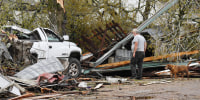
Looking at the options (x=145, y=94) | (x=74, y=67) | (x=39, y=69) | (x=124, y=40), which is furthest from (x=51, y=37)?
(x=145, y=94)

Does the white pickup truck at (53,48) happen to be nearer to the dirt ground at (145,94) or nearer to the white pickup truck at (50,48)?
the white pickup truck at (50,48)

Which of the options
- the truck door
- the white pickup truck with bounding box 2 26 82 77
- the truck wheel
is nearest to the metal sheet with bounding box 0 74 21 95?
the white pickup truck with bounding box 2 26 82 77

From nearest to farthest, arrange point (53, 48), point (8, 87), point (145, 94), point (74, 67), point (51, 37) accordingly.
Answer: point (8, 87) < point (145, 94) < point (53, 48) < point (51, 37) < point (74, 67)

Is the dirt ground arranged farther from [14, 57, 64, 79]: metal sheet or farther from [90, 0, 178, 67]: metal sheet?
[90, 0, 178, 67]: metal sheet

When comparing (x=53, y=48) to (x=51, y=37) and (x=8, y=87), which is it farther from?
(x=8, y=87)

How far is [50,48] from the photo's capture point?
1159 centimetres

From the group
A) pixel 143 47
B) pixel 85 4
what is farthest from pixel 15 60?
pixel 85 4

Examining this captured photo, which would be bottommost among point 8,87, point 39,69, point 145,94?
point 145,94

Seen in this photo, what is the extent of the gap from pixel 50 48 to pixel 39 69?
2.03 metres

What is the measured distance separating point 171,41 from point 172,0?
82.6 inches

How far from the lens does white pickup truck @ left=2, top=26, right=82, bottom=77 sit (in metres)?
11.1

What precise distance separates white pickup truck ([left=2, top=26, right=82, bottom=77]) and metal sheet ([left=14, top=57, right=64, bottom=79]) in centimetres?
117

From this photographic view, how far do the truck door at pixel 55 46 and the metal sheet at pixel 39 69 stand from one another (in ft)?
4.77

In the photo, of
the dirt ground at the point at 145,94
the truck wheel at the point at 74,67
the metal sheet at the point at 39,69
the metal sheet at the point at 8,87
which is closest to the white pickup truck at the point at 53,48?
the truck wheel at the point at 74,67
